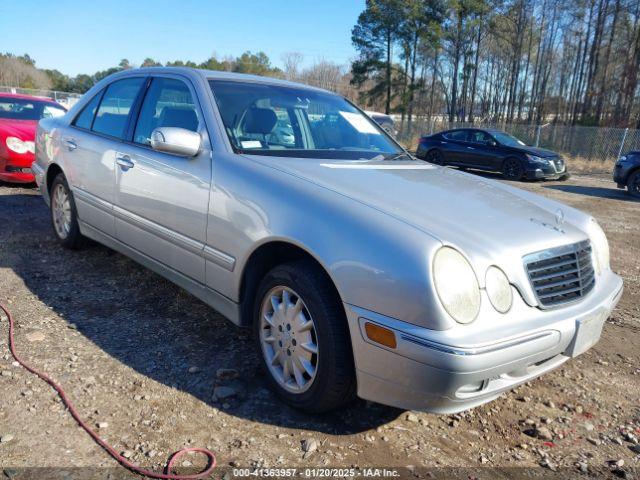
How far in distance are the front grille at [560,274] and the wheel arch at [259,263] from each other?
3.36 feet

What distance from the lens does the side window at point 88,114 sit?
4371mm

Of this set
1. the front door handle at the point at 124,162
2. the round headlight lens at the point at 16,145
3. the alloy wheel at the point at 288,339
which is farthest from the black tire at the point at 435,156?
the alloy wheel at the point at 288,339

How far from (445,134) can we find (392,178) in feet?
44.9

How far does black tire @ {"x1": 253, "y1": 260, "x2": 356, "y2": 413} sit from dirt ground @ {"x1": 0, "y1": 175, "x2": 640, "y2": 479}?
0.15 metres

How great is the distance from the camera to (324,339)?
230 cm

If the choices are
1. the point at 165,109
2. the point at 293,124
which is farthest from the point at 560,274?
the point at 165,109

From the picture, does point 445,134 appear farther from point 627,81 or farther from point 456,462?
point 627,81

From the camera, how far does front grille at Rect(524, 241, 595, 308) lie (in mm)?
2282

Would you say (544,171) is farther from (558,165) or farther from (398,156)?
(398,156)

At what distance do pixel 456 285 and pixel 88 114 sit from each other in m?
3.70

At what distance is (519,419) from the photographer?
2650 millimetres

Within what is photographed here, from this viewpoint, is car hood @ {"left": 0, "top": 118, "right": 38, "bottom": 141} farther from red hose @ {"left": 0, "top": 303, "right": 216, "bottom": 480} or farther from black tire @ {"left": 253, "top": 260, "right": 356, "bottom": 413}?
Answer: black tire @ {"left": 253, "top": 260, "right": 356, "bottom": 413}

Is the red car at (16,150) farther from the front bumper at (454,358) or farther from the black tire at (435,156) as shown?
the black tire at (435,156)

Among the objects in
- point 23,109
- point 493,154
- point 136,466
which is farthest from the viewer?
point 493,154
